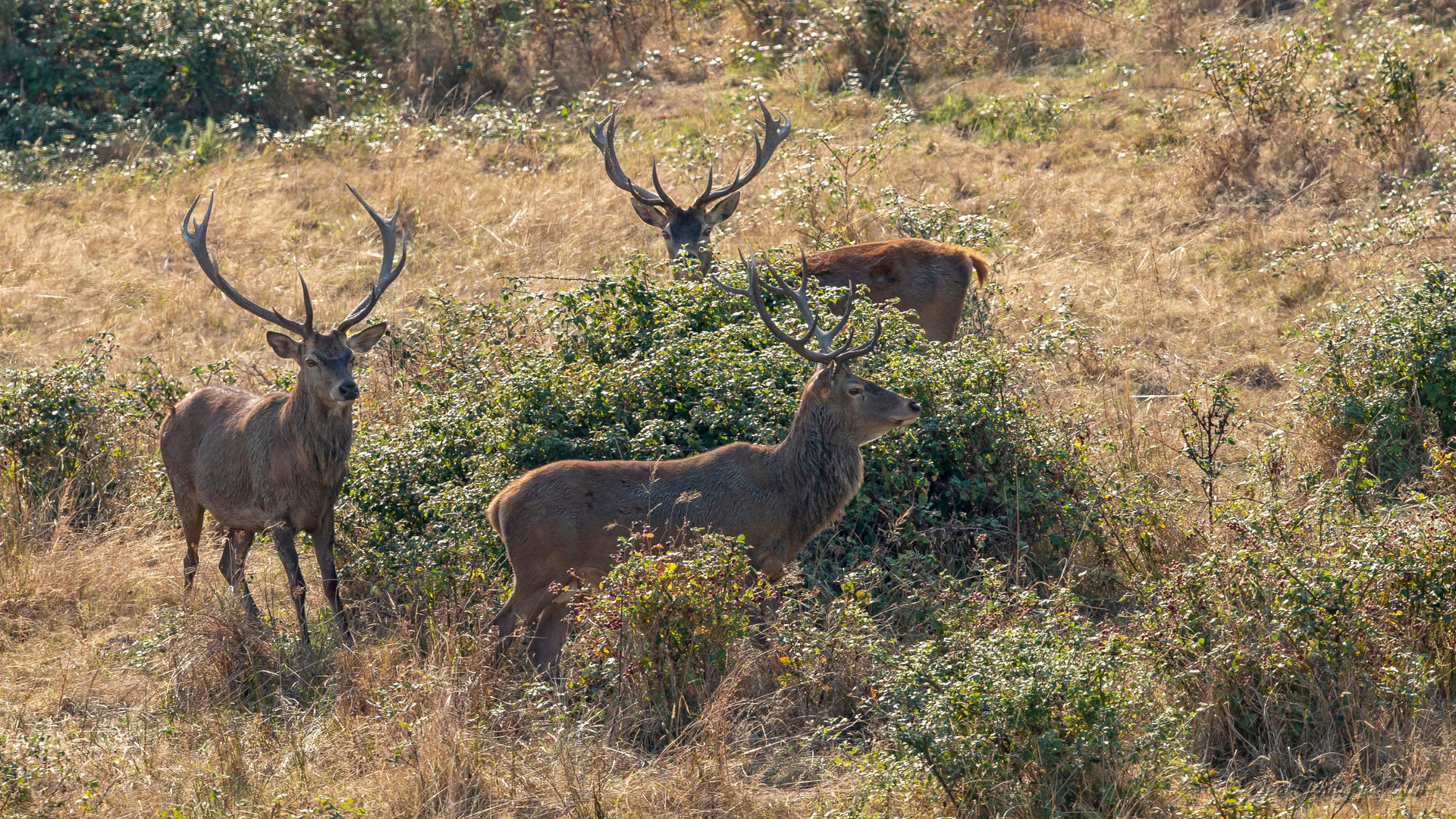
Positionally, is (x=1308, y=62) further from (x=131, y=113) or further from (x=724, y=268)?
(x=131, y=113)

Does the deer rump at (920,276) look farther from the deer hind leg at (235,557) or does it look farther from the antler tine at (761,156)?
the deer hind leg at (235,557)

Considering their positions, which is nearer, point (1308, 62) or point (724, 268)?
point (724, 268)

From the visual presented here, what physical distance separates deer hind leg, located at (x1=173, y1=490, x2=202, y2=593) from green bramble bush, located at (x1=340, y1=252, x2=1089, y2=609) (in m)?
0.89

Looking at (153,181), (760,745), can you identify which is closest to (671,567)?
(760,745)

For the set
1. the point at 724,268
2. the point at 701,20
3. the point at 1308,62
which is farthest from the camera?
the point at 701,20

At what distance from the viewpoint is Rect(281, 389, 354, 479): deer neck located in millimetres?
7559

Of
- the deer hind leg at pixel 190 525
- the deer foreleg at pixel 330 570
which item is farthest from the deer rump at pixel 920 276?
the deer hind leg at pixel 190 525

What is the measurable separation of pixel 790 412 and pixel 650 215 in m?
4.99

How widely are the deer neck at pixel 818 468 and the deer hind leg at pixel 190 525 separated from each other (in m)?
3.51

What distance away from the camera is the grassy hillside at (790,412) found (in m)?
5.62

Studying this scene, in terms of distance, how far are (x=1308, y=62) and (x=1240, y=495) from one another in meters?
6.53

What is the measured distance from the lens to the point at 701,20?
18203mm

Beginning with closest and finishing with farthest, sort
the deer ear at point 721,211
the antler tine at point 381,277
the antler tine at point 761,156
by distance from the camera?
the antler tine at point 381,277
the antler tine at point 761,156
the deer ear at point 721,211

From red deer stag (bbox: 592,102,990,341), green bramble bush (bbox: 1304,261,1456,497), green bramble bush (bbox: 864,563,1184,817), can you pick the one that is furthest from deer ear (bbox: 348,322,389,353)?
green bramble bush (bbox: 1304,261,1456,497)
